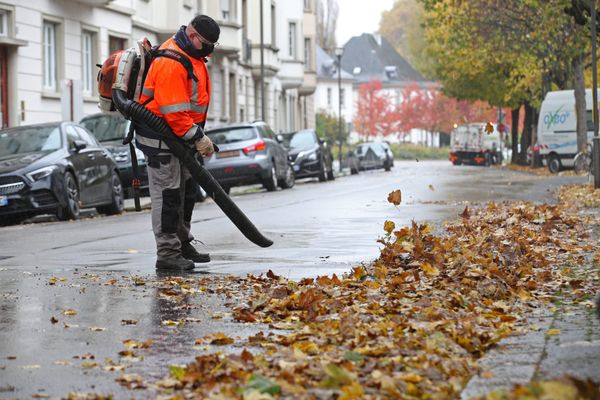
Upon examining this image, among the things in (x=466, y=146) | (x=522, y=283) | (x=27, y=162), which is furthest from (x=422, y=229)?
(x=466, y=146)

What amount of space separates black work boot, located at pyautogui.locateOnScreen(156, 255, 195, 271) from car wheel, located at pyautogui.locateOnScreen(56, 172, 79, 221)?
30.3 feet

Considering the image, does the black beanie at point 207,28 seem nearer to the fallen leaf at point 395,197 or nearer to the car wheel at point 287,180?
the fallen leaf at point 395,197

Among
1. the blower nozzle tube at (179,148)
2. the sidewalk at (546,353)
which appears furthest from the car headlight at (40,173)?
the sidewalk at (546,353)

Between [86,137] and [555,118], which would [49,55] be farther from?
[555,118]

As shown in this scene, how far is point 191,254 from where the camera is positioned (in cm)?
1118

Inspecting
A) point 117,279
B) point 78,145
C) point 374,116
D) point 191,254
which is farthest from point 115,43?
point 374,116

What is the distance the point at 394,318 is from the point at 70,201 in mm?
13152

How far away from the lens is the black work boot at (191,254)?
36.6 feet

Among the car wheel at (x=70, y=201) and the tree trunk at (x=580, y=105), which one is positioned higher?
the tree trunk at (x=580, y=105)

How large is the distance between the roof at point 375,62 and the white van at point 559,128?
93021mm

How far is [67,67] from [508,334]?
27498 mm

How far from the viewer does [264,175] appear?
104 feet

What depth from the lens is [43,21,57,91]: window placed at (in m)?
32.2

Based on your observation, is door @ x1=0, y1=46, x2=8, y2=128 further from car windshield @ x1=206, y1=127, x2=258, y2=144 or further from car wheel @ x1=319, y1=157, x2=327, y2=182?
car wheel @ x1=319, y1=157, x2=327, y2=182
